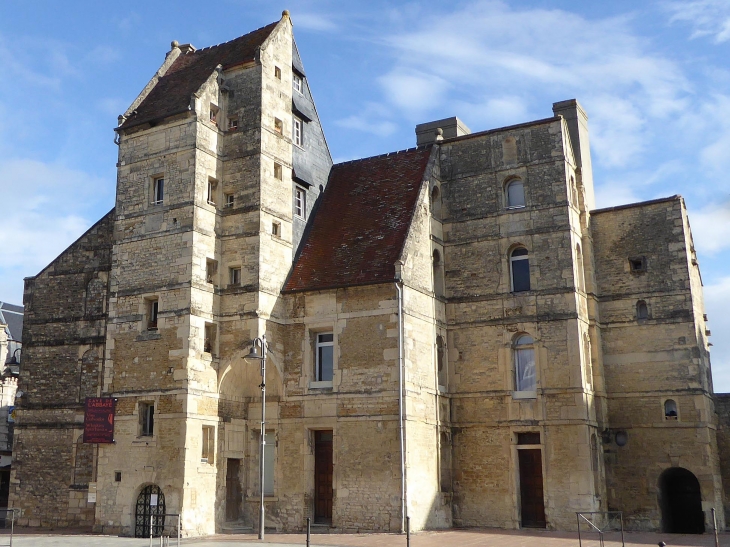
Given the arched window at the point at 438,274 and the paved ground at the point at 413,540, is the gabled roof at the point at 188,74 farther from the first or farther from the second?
the paved ground at the point at 413,540

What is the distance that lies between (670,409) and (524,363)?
4908 millimetres

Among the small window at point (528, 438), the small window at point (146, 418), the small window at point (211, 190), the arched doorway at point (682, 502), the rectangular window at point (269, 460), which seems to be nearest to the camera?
the small window at point (146, 418)

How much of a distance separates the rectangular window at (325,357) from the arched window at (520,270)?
6.14 metres

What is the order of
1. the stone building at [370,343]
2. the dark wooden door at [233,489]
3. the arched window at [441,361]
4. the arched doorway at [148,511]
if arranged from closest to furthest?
the arched doorway at [148,511], the stone building at [370,343], the dark wooden door at [233,489], the arched window at [441,361]

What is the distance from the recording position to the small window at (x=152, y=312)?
24.7 metres

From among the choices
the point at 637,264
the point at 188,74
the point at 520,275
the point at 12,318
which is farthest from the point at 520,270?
the point at 12,318

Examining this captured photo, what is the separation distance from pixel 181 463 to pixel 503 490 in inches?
376

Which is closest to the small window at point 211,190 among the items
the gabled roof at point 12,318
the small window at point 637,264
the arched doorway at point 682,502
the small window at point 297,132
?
the small window at point 297,132

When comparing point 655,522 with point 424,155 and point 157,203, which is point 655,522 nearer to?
point 424,155

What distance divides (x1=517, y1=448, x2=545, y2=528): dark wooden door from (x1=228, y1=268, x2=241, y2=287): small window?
1016cm

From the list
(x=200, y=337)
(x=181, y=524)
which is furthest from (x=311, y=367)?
(x=181, y=524)

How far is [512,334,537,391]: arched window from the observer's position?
25031 mm

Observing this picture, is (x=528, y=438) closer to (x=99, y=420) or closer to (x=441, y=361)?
(x=441, y=361)

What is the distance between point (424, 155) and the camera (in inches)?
1102
